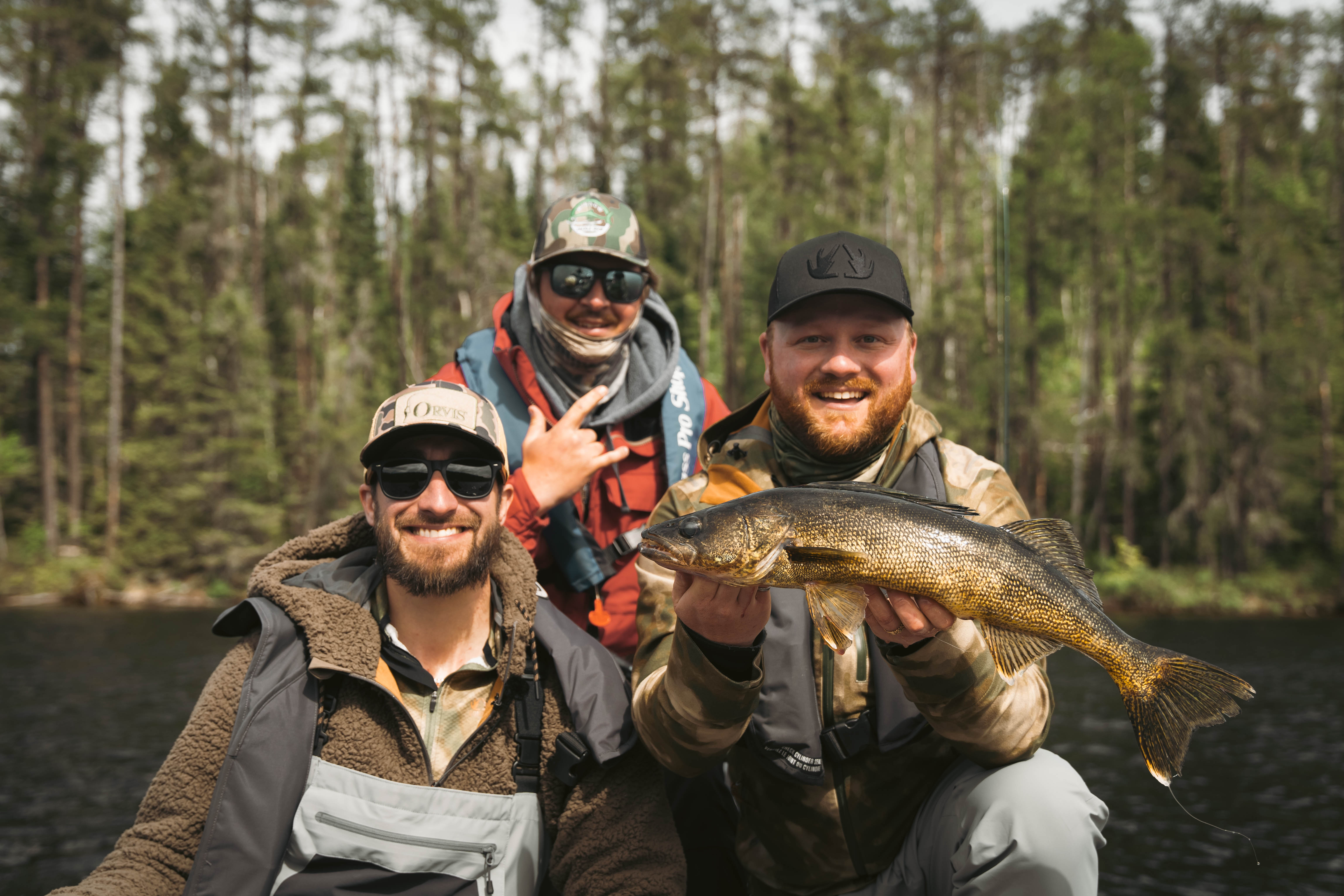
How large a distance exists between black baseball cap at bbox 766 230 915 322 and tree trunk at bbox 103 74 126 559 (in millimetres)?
36022

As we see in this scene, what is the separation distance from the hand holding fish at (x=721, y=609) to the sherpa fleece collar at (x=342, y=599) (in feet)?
2.86

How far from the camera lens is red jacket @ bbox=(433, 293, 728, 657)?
14.7 feet

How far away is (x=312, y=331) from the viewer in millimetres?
37844

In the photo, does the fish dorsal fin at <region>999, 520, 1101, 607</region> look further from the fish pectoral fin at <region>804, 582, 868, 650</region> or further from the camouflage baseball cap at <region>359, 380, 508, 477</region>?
the camouflage baseball cap at <region>359, 380, 508, 477</region>

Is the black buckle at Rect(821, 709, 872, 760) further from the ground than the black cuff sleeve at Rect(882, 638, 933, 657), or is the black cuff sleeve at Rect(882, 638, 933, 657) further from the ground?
the black cuff sleeve at Rect(882, 638, 933, 657)

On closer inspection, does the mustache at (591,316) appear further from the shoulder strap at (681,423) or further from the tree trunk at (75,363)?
the tree trunk at (75,363)

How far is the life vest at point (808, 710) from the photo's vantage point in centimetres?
321

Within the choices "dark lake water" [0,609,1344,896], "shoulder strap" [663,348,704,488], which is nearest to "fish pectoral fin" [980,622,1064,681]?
"shoulder strap" [663,348,704,488]

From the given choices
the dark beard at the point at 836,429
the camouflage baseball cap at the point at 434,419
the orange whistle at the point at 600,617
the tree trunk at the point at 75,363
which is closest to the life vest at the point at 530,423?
the orange whistle at the point at 600,617

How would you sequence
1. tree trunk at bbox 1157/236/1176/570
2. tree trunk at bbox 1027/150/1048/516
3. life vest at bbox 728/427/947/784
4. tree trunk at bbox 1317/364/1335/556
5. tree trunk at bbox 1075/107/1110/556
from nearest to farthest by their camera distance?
1. life vest at bbox 728/427/947/784
2. tree trunk at bbox 1317/364/1335/556
3. tree trunk at bbox 1157/236/1176/570
4. tree trunk at bbox 1075/107/1110/556
5. tree trunk at bbox 1027/150/1048/516

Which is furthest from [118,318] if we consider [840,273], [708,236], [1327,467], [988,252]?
[1327,467]

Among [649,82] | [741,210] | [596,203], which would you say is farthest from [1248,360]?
[596,203]

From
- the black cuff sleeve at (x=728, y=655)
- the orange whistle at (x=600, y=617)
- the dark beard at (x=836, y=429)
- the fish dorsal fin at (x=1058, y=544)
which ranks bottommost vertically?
the orange whistle at (x=600, y=617)

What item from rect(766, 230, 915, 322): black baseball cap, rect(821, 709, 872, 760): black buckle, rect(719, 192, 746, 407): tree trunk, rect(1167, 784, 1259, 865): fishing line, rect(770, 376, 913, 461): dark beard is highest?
rect(719, 192, 746, 407): tree trunk
